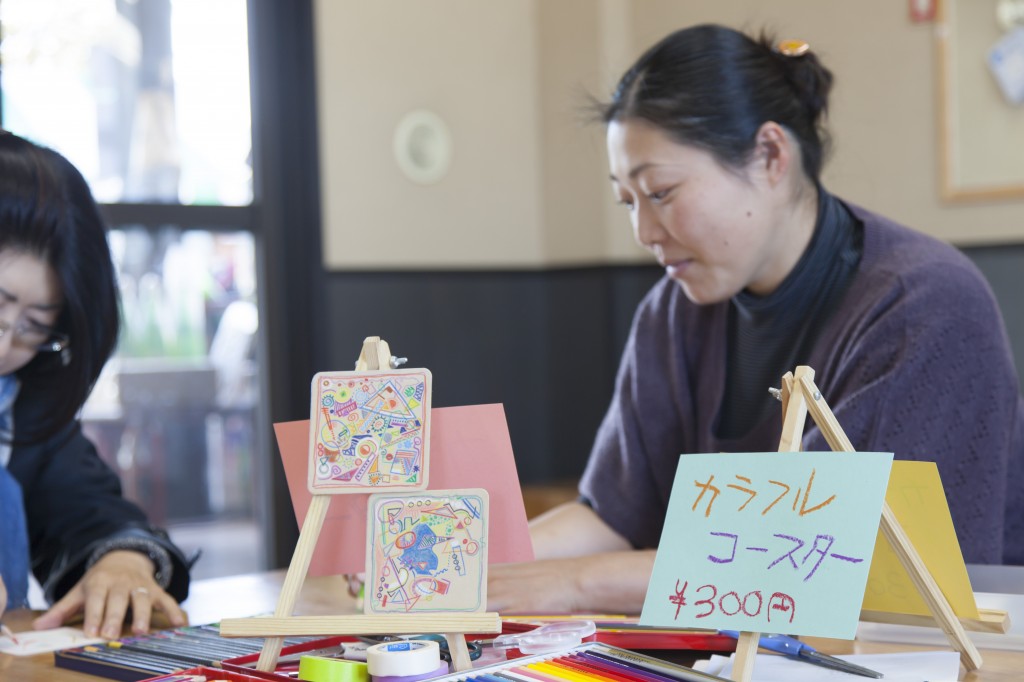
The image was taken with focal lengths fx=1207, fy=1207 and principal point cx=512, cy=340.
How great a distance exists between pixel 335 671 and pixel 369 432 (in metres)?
0.19

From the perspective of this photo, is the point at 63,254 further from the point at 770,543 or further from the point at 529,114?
the point at 529,114

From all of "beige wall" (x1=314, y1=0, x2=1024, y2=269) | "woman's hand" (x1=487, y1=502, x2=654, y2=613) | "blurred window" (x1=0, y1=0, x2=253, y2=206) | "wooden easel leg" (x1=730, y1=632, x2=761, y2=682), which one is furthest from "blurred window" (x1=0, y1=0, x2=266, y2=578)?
"wooden easel leg" (x1=730, y1=632, x2=761, y2=682)

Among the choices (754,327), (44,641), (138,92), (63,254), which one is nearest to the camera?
(44,641)

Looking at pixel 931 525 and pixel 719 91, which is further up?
pixel 719 91

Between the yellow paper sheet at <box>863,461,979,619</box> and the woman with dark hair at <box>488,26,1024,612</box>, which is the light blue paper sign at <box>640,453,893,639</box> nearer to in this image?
the yellow paper sheet at <box>863,461,979,619</box>

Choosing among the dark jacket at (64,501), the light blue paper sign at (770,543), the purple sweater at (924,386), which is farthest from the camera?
the dark jacket at (64,501)

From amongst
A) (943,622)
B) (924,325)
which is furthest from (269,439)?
(943,622)

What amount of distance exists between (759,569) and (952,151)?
275cm

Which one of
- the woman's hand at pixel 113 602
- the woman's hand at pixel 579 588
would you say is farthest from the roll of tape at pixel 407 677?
the woman's hand at pixel 113 602

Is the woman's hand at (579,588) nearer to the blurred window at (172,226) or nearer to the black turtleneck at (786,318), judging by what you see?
the black turtleneck at (786,318)

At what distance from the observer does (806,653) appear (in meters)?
1.00

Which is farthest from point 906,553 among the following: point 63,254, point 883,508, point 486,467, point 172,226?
point 172,226

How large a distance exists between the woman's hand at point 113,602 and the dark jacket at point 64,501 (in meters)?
0.10

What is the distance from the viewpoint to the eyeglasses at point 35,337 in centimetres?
141
